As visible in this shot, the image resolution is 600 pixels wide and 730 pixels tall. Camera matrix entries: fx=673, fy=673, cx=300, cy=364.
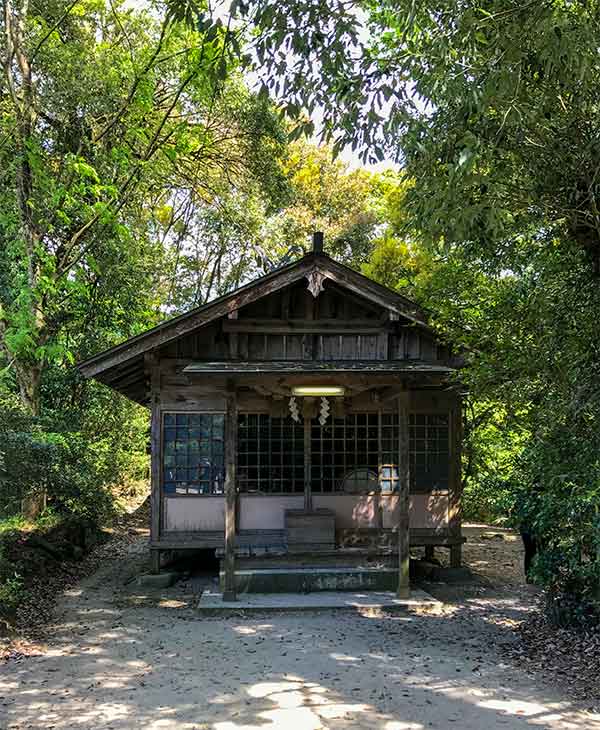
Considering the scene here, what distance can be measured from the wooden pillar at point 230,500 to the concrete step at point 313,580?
549 millimetres

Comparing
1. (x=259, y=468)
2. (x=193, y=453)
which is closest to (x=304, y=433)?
(x=259, y=468)

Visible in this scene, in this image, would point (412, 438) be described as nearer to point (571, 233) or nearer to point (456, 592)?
point (456, 592)

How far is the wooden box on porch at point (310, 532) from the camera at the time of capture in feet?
35.0

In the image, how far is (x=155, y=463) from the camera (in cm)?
1127

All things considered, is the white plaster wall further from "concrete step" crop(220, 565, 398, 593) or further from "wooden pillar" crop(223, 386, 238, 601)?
"wooden pillar" crop(223, 386, 238, 601)

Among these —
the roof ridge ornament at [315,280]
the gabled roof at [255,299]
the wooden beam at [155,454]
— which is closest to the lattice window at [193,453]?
the wooden beam at [155,454]

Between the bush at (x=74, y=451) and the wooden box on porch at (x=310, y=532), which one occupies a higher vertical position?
the bush at (x=74, y=451)

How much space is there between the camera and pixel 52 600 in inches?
386

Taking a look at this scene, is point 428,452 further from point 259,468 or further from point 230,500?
point 230,500

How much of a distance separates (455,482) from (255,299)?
4670 mm

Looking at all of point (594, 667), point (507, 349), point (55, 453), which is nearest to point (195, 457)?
point (55, 453)

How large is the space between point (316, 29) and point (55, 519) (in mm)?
10782

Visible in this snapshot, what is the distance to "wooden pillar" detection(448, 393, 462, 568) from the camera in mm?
11562

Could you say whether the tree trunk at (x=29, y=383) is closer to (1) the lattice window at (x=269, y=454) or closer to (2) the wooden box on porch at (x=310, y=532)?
(1) the lattice window at (x=269, y=454)
